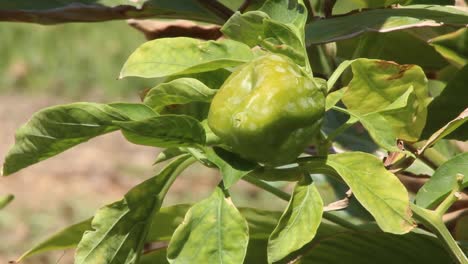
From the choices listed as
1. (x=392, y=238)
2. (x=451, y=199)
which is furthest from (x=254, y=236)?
(x=451, y=199)

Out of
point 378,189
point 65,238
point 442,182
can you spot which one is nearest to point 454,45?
point 442,182

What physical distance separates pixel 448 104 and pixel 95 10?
36 cm

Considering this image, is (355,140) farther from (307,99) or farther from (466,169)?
(307,99)

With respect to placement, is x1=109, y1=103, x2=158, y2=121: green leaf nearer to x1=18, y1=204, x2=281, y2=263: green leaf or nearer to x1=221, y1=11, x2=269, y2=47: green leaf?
x1=221, y1=11, x2=269, y2=47: green leaf

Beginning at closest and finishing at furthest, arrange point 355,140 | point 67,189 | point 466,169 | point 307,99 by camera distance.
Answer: point 307,99 → point 466,169 → point 355,140 → point 67,189

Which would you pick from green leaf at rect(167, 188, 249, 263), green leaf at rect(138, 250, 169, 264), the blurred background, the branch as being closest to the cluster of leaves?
green leaf at rect(167, 188, 249, 263)

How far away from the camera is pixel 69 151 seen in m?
5.29

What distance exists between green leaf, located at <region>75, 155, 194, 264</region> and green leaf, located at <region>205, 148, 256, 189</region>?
49mm

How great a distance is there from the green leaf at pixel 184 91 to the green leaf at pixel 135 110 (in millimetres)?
22

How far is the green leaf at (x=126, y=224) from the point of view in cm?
67

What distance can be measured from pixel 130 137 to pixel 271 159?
0.10 metres

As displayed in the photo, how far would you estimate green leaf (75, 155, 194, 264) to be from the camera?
0.67 meters

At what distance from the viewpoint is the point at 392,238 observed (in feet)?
2.64

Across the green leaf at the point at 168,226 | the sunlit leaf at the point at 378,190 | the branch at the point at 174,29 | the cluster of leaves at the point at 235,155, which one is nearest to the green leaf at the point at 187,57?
the cluster of leaves at the point at 235,155
